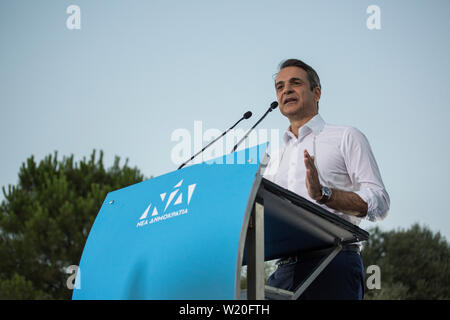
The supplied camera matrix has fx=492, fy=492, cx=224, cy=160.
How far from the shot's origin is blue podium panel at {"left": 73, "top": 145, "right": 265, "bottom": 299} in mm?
1405

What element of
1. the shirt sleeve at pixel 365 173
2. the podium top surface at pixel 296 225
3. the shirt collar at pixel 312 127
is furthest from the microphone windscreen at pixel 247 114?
the podium top surface at pixel 296 225

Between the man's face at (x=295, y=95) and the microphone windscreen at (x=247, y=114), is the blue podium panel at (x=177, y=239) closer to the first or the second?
the microphone windscreen at (x=247, y=114)

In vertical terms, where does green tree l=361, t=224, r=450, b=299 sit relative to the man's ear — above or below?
below

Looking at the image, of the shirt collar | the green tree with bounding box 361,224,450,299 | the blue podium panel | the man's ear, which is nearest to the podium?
the blue podium panel

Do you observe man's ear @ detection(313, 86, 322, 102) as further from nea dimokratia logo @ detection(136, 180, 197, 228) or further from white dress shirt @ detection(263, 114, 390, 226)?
nea dimokratia logo @ detection(136, 180, 197, 228)

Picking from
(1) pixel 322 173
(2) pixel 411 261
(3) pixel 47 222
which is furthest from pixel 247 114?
(2) pixel 411 261

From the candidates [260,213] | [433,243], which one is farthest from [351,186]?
[433,243]

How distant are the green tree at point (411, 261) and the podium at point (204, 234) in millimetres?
21700

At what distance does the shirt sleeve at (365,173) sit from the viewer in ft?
6.35

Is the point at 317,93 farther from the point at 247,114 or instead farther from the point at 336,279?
the point at 336,279

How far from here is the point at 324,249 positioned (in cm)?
193

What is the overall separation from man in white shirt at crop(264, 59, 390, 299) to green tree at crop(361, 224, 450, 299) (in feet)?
69.3

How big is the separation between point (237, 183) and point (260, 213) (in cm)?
12
